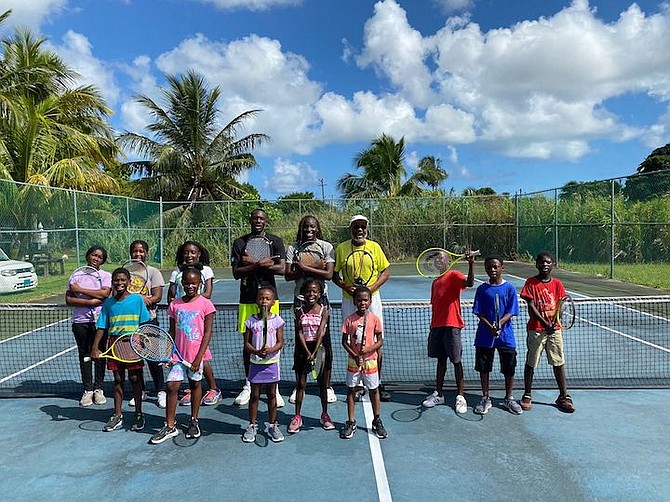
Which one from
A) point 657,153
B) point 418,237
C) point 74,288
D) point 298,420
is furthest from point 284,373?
point 657,153

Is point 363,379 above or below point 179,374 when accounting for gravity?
below

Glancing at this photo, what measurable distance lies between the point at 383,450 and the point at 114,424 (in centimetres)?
229

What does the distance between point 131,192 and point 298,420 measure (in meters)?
23.9

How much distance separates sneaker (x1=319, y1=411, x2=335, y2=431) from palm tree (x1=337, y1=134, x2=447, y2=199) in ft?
87.5

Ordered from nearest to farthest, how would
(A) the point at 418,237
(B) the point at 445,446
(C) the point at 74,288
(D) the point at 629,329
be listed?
(B) the point at 445,446
(C) the point at 74,288
(D) the point at 629,329
(A) the point at 418,237

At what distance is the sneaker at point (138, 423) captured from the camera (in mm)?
4459

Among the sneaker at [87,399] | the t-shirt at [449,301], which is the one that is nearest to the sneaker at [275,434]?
the t-shirt at [449,301]

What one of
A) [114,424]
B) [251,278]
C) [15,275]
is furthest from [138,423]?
[15,275]

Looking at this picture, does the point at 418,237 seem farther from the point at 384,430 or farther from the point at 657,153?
the point at 657,153

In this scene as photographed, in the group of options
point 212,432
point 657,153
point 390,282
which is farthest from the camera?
point 657,153

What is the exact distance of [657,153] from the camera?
53.4 m

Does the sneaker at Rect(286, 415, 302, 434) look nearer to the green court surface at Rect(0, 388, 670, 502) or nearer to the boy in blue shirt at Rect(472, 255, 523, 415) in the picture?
the green court surface at Rect(0, 388, 670, 502)

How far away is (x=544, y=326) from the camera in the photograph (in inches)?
190

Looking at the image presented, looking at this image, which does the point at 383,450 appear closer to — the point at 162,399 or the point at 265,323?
the point at 265,323
